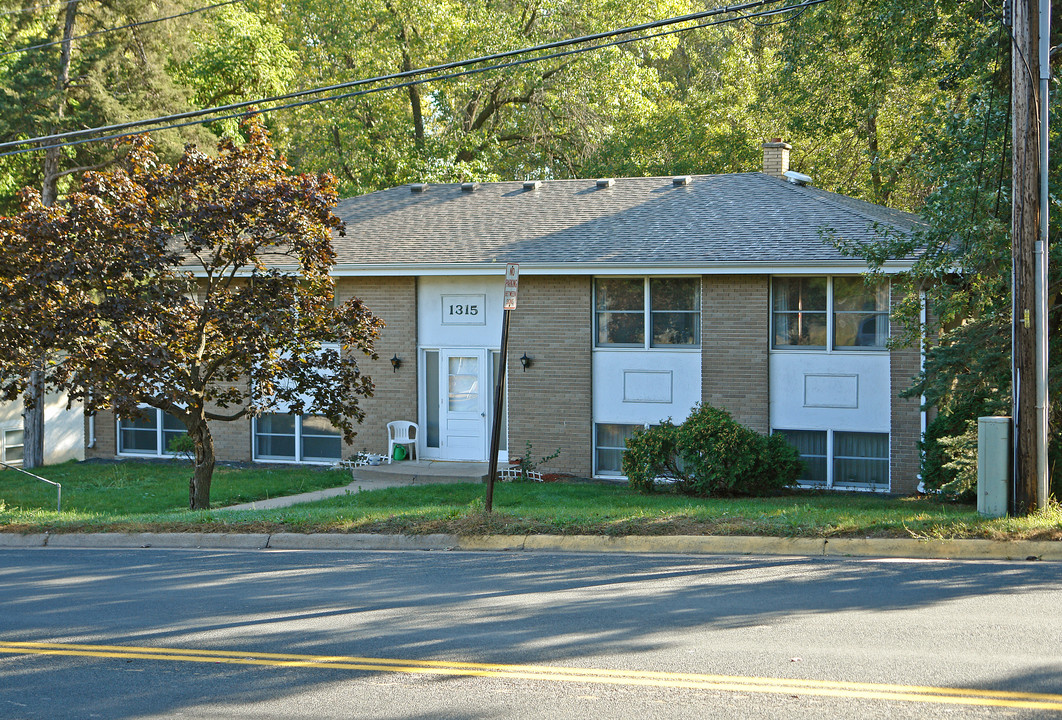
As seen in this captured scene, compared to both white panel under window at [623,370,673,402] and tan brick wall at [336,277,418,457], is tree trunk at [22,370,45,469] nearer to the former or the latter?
tan brick wall at [336,277,418,457]

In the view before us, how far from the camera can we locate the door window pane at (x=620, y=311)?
19.1 m

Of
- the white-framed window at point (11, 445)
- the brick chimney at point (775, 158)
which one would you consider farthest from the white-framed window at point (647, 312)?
the white-framed window at point (11, 445)

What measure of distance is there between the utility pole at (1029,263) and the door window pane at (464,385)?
11492 millimetres

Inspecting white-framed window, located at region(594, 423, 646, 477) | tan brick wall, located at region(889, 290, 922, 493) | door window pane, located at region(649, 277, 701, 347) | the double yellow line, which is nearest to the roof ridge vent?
door window pane, located at region(649, 277, 701, 347)

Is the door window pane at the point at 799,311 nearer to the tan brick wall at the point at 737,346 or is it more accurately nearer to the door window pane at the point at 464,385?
the tan brick wall at the point at 737,346

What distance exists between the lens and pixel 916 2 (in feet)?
50.2

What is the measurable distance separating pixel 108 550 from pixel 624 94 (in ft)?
84.1

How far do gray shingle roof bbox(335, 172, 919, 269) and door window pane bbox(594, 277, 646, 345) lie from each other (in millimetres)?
668

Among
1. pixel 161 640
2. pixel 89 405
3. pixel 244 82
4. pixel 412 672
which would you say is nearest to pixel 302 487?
pixel 89 405

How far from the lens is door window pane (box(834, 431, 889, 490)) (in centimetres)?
1767

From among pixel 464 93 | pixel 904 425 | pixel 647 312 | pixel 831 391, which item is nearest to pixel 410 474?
pixel 647 312

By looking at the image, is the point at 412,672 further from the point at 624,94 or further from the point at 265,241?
the point at 624,94

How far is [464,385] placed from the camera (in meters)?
20.5

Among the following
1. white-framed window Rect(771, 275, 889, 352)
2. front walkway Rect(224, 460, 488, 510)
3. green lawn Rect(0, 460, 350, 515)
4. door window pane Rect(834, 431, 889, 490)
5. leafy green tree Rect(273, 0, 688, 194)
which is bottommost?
green lawn Rect(0, 460, 350, 515)
